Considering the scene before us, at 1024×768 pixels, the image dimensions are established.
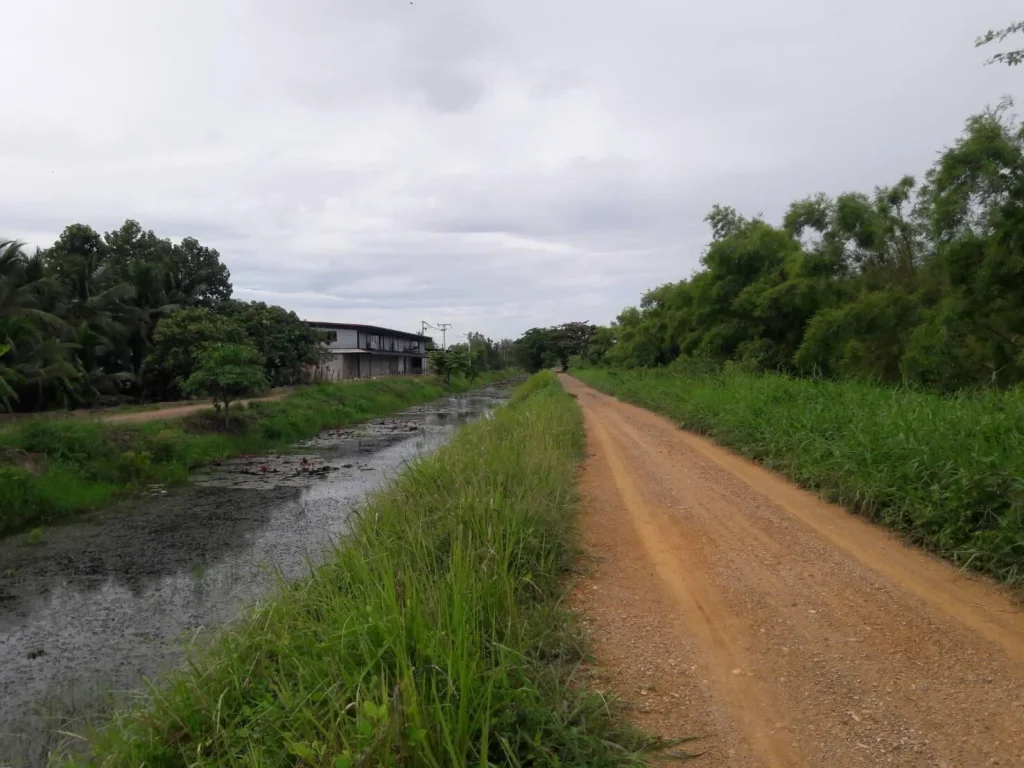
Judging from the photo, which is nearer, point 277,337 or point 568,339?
point 277,337

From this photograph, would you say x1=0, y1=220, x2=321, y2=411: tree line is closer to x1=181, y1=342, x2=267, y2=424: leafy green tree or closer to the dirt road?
x1=181, y1=342, x2=267, y2=424: leafy green tree

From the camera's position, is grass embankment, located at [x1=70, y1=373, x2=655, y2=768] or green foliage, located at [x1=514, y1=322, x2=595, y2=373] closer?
grass embankment, located at [x1=70, y1=373, x2=655, y2=768]

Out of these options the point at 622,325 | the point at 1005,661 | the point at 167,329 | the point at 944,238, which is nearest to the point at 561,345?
the point at 622,325

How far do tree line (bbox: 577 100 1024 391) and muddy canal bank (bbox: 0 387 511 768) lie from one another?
939cm

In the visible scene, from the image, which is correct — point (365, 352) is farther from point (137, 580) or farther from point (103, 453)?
point (137, 580)

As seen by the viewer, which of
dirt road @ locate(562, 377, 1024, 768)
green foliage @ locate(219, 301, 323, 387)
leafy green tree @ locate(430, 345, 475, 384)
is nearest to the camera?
dirt road @ locate(562, 377, 1024, 768)

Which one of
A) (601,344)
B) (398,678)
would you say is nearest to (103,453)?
(398,678)

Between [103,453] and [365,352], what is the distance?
4323cm

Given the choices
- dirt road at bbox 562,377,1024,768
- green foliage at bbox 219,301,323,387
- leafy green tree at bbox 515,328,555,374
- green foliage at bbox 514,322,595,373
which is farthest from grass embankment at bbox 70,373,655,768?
leafy green tree at bbox 515,328,555,374

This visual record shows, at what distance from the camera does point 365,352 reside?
5884cm

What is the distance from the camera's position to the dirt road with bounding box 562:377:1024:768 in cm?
350

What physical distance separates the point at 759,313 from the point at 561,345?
75828 millimetres

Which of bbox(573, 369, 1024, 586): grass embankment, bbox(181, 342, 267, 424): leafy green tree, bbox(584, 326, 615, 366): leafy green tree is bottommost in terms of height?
bbox(573, 369, 1024, 586): grass embankment

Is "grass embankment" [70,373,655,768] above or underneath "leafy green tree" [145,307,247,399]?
underneath
